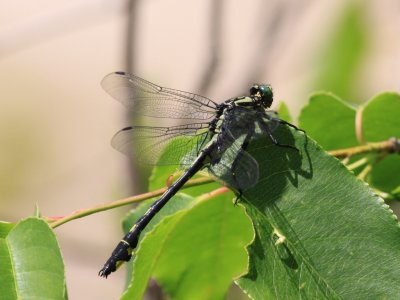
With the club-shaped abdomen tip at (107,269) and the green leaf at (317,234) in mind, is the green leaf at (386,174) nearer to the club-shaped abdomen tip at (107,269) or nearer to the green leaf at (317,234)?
the green leaf at (317,234)

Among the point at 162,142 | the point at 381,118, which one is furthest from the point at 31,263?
the point at 381,118

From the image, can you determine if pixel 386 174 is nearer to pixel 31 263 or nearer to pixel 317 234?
pixel 317 234

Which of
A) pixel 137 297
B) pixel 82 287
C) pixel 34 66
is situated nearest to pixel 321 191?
pixel 137 297

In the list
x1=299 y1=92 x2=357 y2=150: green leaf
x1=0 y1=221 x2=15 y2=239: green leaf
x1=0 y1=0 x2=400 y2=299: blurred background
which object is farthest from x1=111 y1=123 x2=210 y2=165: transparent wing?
x1=0 y1=0 x2=400 y2=299: blurred background

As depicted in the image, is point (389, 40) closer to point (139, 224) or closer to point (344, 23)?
point (344, 23)

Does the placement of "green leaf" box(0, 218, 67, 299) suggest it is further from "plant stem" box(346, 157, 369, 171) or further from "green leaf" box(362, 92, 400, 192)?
"green leaf" box(362, 92, 400, 192)

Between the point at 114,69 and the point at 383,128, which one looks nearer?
the point at 383,128
